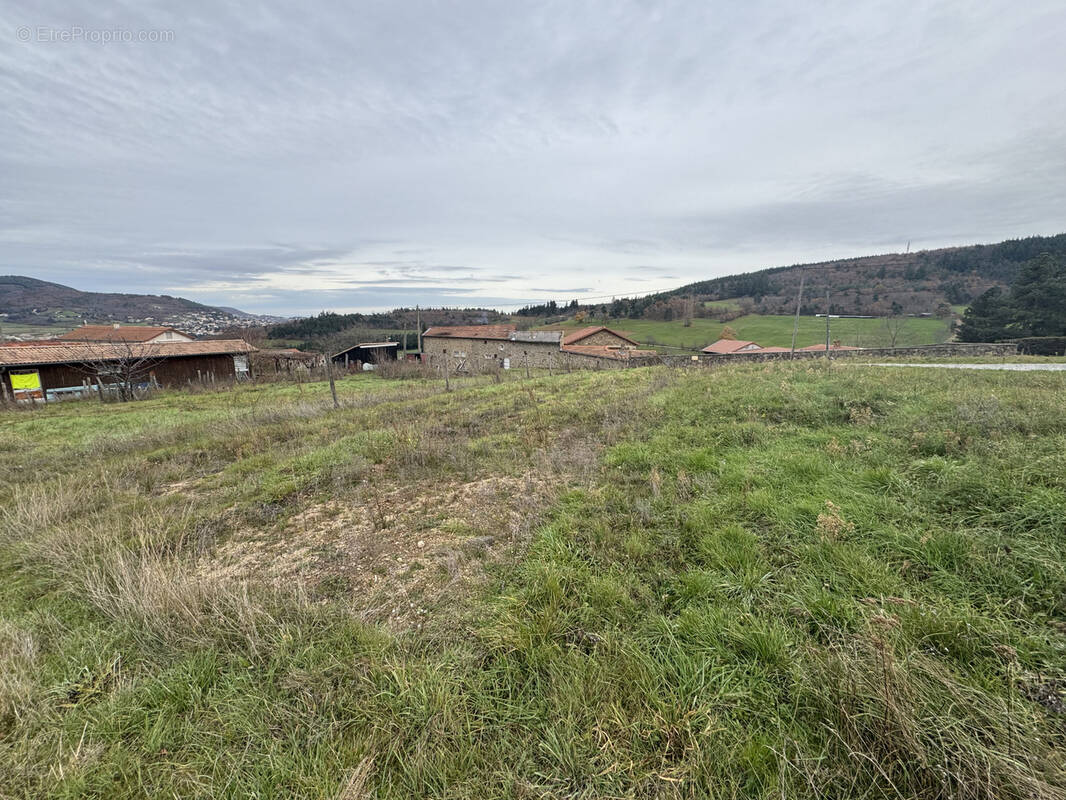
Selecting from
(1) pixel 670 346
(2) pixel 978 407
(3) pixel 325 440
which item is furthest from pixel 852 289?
(3) pixel 325 440

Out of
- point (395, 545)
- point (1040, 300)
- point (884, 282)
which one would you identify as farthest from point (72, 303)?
point (884, 282)

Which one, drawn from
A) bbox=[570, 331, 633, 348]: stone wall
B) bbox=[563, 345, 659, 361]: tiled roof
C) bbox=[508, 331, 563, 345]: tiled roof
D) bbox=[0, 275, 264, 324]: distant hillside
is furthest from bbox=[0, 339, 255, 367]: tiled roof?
bbox=[0, 275, 264, 324]: distant hillside

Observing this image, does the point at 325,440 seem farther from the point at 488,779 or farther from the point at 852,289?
the point at 852,289

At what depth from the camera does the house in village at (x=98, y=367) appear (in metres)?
20.0

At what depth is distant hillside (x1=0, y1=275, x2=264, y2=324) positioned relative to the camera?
6000cm

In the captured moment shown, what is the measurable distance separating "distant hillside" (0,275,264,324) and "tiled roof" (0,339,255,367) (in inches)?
1588

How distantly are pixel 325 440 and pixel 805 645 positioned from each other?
888cm

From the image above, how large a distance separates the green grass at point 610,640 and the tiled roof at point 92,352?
24129 millimetres

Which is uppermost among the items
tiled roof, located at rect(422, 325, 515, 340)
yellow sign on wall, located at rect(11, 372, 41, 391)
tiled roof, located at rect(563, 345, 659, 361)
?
tiled roof, located at rect(422, 325, 515, 340)

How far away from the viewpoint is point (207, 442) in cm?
888

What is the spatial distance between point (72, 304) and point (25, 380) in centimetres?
7286

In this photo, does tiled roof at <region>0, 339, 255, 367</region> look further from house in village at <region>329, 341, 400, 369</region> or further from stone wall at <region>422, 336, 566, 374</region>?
stone wall at <region>422, 336, 566, 374</region>

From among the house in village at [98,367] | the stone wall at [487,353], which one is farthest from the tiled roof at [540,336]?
the house in village at [98,367]

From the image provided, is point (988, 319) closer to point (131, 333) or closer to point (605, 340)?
point (605, 340)
